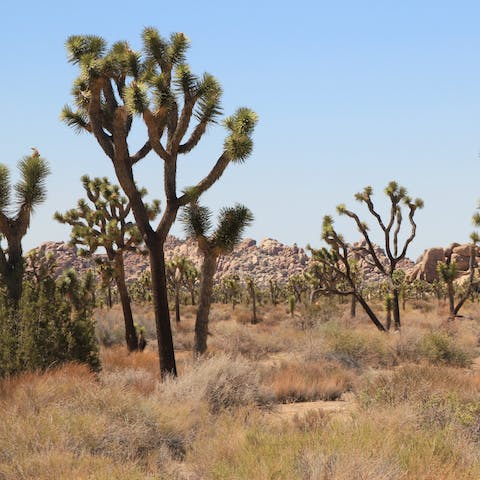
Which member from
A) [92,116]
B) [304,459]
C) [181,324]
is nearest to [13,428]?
[304,459]

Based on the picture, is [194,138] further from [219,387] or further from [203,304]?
[219,387]

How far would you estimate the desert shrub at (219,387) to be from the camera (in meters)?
10.2

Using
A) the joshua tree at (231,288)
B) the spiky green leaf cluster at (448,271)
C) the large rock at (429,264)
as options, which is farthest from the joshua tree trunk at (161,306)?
the large rock at (429,264)

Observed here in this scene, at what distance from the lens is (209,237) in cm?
1466

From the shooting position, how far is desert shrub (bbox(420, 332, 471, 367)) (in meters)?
18.1

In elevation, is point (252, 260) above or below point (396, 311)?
above

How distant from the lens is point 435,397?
855 cm

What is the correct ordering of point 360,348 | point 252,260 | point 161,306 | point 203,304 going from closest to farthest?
point 161,306 < point 203,304 < point 360,348 < point 252,260

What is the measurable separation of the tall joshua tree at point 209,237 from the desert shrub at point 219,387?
3195mm

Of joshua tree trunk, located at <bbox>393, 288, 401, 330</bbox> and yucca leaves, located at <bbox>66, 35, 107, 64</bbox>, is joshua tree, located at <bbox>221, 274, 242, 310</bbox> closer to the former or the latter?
joshua tree trunk, located at <bbox>393, 288, 401, 330</bbox>

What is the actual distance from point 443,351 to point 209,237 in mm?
7907

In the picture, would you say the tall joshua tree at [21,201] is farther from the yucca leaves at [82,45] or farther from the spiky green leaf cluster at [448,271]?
the spiky green leaf cluster at [448,271]

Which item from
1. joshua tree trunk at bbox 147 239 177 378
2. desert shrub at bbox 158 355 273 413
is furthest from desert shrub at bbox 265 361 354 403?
joshua tree trunk at bbox 147 239 177 378

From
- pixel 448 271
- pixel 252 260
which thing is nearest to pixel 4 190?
pixel 448 271
